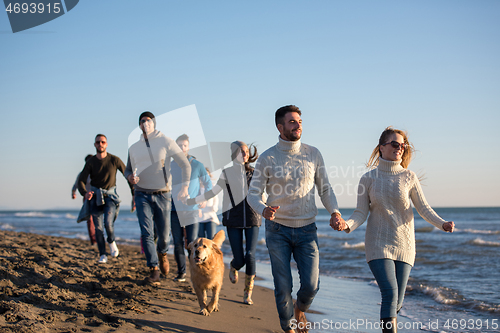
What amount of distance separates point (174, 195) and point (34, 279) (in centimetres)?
225

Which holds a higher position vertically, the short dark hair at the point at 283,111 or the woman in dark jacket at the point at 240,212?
the short dark hair at the point at 283,111

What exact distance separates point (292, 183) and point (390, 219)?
93cm

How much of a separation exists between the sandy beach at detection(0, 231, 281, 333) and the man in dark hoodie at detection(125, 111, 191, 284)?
69 centimetres

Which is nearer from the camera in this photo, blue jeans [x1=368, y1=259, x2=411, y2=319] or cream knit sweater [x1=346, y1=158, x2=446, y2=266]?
blue jeans [x1=368, y1=259, x2=411, y2=319]

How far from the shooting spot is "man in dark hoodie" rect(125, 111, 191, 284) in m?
5.70

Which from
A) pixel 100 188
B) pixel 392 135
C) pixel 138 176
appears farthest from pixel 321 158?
pixel 100 188

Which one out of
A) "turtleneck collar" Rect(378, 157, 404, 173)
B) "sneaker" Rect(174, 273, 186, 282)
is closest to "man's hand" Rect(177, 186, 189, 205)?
"sneaker" Rect(174, 273, 186, 282)

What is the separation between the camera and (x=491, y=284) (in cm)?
778

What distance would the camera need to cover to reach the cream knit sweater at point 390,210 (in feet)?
11.2

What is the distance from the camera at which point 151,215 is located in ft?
19.0

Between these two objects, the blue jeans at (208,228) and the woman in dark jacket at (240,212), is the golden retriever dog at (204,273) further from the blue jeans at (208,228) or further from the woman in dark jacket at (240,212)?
the blue jeans at (208,228)

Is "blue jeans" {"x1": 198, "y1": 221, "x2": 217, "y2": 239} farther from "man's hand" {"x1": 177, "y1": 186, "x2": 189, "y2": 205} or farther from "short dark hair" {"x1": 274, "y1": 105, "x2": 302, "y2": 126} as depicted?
"short dark hair" {"x1": 274, "y1": 105, "x2": 302, "y2": 126}

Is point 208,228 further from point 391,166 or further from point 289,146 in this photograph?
point 391,166

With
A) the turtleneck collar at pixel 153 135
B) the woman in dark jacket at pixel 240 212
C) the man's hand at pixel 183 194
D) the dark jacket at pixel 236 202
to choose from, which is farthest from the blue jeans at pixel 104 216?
the dark jacket at pixel 236 202
